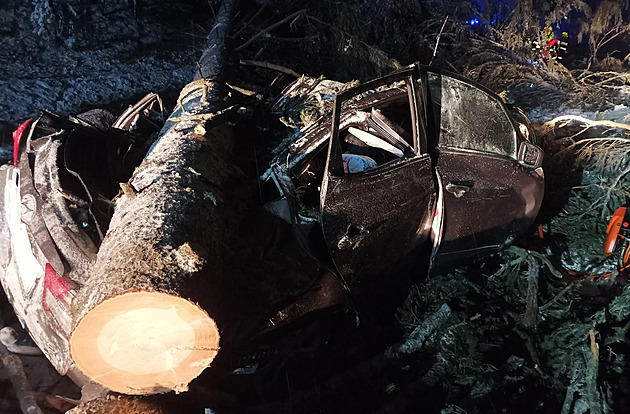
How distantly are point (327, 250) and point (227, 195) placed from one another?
92 cm

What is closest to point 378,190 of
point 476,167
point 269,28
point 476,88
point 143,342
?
point 476,167

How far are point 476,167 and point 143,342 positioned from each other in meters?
2.50

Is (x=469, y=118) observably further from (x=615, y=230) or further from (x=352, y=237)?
(x=615, y=230)

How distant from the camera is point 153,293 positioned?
2.18 metres

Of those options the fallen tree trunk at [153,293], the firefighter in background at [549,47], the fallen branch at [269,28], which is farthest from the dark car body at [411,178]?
the firefighter in background at [549,47]

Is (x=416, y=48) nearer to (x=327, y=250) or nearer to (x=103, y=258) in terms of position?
(x=327, y=250)

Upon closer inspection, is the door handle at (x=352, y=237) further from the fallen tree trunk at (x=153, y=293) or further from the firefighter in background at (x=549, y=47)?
the firefighter in background at (x=549, y=47)

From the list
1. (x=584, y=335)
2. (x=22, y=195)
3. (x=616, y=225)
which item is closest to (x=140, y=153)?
(x=22, y=195)

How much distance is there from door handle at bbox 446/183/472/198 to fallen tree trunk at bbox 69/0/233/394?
1.65m

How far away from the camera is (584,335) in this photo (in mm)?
3033

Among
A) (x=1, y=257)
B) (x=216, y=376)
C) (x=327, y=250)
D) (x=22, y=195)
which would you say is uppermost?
(x=22, y=195)

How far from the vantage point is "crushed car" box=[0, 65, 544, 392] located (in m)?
2.95

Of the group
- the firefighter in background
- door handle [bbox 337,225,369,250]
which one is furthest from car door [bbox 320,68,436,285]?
the firefighter in background

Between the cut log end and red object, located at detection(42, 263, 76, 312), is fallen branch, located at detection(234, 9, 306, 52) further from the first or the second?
the cut log end
